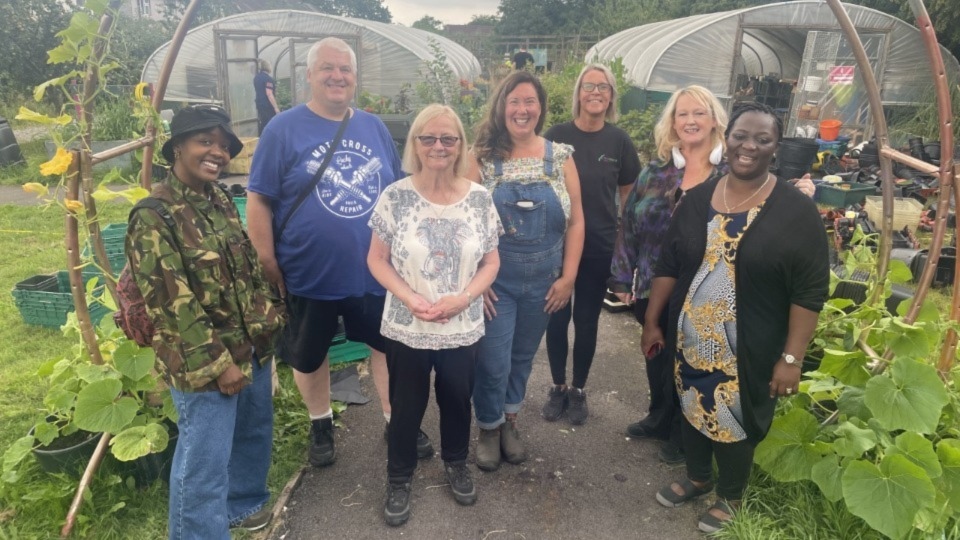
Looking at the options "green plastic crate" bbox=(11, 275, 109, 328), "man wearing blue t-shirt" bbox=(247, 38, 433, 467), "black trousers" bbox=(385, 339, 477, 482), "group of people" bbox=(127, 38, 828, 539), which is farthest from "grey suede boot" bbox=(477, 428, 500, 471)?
"green plastic crate" bbox=(11, 275, 109, 328)

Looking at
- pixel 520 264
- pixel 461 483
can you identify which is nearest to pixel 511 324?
pixel 520 264

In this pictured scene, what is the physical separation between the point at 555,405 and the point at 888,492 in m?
1.75

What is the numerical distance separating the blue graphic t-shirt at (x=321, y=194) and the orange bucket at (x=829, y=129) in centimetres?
1202

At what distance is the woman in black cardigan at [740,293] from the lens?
2215mm

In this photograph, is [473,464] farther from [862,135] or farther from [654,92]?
[862,135]

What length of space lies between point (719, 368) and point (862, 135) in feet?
41.0

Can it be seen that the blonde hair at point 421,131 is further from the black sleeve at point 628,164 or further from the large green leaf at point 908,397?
the large green leaf at point 908,397

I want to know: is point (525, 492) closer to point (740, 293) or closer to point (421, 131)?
point (740, 293)

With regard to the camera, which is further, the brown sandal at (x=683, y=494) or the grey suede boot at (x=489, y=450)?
the grey suede boot at (x=489, y=450)

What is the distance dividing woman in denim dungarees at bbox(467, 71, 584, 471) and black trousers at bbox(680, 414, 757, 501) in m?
0.88

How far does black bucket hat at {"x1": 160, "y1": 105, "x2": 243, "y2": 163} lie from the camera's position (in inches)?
80.1

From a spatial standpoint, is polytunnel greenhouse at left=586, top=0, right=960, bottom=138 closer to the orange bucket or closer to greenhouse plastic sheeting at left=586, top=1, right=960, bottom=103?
greenhouse plastic sheeting at left=586, top=1, right=960, bottom=103

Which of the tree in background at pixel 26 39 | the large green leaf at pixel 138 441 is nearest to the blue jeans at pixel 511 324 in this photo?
the large green leaf at pixel 138 441

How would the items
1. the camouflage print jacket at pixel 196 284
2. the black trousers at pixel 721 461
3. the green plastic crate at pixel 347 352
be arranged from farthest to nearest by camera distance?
the green plastic crate at pixel 347 352 < the black trousers at pixel 721 461 < the camouflage print jacket at pixel 196 284
